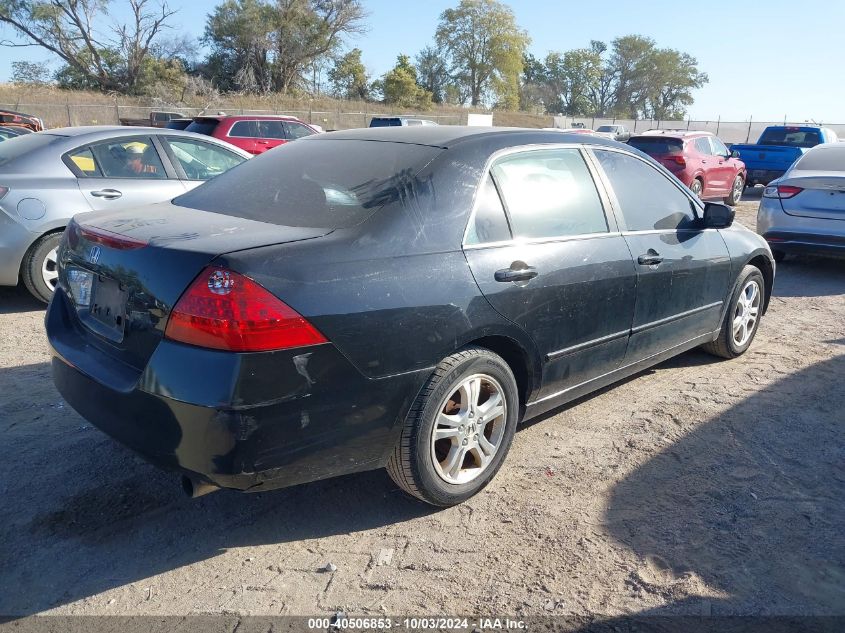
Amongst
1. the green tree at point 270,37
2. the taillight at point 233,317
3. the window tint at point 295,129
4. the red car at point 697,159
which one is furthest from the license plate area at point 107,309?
the green tree at point 270,37

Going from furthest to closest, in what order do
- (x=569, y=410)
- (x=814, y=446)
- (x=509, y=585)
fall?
(x=569, y=410) → (x=814, y=446) → (x=509, y=585)

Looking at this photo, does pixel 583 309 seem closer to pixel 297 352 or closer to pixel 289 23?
pixel 297 352

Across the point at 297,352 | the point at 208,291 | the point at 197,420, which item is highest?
the point at 208,291

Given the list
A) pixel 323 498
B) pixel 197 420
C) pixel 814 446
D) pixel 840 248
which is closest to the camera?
pixel 197 420

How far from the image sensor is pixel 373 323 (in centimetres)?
268

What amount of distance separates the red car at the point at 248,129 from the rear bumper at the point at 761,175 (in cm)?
1085

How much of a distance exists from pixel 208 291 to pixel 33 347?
11.1ft

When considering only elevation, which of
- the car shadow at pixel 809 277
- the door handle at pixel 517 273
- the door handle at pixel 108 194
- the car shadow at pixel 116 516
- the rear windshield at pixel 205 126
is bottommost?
the car shadow at pixel 809 277

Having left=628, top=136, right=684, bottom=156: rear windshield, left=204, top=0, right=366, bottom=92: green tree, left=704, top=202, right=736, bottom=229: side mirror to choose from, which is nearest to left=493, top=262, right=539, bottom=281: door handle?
left=704, top=202, right=736, bottom=229: side mirror

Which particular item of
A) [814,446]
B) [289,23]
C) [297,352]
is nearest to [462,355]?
[297,352]

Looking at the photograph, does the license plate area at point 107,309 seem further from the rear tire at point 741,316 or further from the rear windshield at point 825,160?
the rear windshield at point 825,160

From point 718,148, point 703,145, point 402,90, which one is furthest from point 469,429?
point 402,90

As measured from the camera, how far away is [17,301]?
642cm

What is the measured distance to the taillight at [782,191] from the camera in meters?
8.41
